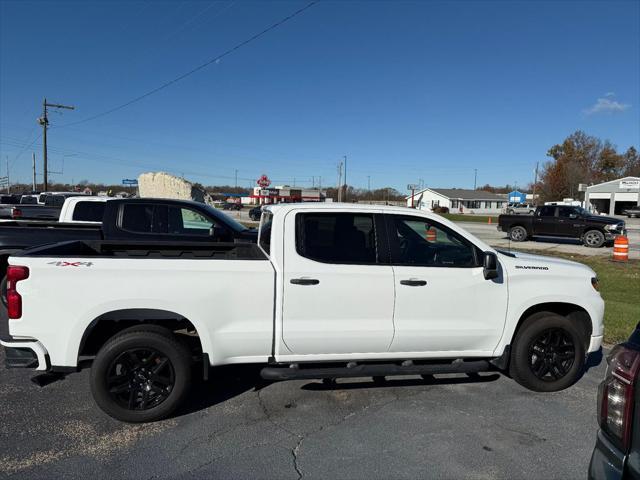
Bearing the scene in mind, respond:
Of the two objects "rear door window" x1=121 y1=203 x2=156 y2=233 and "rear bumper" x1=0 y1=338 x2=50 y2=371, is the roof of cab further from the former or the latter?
"rear door window" x1=121 y1=203 x2=156 y2=233

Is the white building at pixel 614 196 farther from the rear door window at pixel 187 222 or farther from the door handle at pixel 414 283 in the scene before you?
the door handle at pixel 414 283

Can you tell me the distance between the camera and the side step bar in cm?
377

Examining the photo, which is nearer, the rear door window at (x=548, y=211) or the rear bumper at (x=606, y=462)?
the rear bumper at (x=606, y=462)

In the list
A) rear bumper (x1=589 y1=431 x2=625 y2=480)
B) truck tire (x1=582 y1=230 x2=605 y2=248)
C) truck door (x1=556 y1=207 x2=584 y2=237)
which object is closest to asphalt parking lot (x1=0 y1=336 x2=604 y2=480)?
rear bumper (x1=589 y1=431 x2=625 y2=480)

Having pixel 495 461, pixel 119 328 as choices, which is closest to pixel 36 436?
pixel 119 328

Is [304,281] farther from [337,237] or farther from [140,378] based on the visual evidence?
[140,378]

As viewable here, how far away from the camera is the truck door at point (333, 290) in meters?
3.80

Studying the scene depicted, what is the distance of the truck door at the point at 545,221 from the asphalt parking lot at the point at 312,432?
1868 cm

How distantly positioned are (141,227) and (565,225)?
64.7 ft

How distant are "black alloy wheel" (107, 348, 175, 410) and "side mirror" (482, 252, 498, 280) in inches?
112

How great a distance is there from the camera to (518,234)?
2211cm

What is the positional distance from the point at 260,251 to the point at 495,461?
273cm

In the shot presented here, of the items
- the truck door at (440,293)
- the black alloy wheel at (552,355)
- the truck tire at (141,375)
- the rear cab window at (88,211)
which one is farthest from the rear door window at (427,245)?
the rear cab window at (88,211)

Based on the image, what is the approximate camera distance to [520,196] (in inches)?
3078
